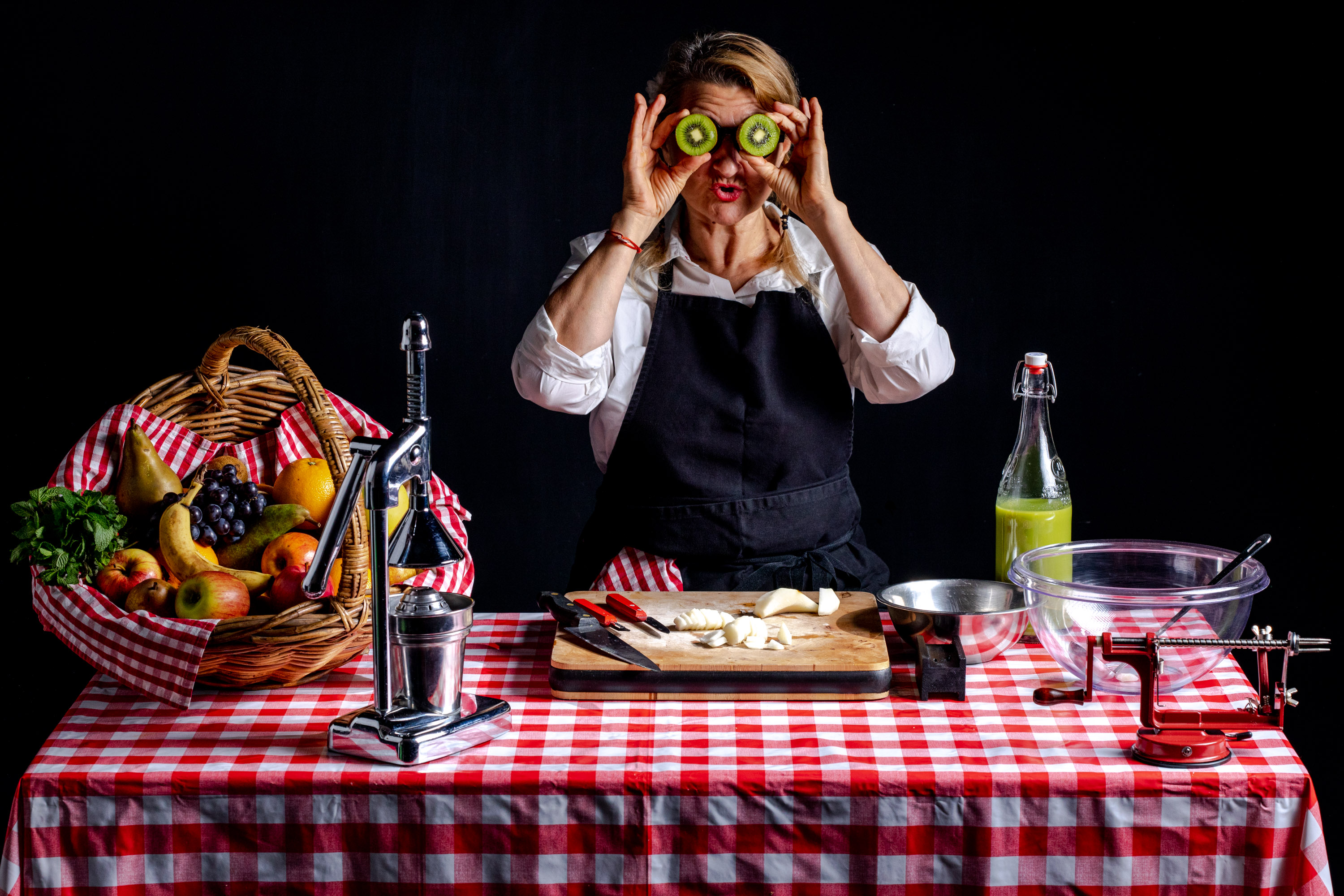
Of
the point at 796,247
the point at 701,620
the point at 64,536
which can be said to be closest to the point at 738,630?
the point at 701,620

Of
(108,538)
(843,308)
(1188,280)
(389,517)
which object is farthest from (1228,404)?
(108,538)

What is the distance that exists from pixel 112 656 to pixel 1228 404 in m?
2.41

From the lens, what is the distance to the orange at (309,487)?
5.35 ft

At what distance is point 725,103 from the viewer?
2061mm

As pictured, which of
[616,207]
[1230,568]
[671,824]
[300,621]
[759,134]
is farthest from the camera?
[616,207]

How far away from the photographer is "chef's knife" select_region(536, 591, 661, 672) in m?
1.47

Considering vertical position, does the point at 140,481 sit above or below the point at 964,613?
above

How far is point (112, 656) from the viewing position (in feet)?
4.63

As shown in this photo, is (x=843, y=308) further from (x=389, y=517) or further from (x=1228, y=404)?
(x=1228, y=404)

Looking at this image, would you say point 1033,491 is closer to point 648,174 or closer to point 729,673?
point 729,673

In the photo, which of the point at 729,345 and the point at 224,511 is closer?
the point at 224,511

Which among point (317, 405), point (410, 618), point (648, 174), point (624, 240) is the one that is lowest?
point (410, 618)

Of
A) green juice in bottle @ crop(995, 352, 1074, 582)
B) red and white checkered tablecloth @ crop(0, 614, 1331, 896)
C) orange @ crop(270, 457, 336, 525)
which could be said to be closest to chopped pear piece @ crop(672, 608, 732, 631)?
red and white checkered tablecloth @ crop(0, 614, 1331, 896)

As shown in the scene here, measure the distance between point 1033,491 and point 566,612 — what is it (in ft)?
2.13
